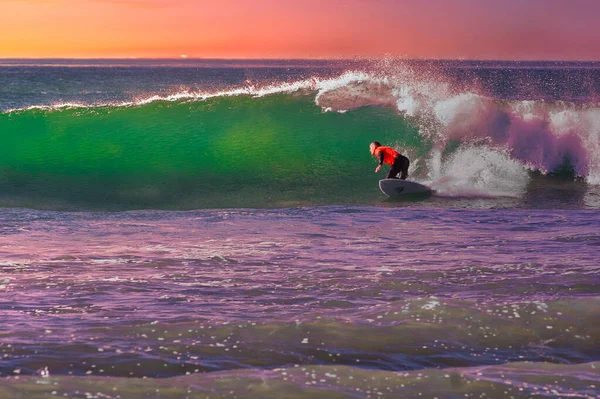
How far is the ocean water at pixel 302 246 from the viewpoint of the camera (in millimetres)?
5410

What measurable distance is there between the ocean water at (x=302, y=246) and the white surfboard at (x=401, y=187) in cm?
31

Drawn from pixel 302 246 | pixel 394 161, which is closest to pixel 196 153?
pixel 394 161

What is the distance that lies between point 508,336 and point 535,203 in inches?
356

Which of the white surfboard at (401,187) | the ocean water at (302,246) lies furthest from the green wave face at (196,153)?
the white surfboard at (401,187)

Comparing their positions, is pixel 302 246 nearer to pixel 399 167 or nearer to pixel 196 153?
pixel 399 167

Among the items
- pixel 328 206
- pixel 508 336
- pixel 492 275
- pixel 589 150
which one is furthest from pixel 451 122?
pixel 508 336

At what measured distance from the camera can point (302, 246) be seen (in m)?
9.72

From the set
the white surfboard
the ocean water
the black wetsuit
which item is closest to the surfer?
the black wetsuit

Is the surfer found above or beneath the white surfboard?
above

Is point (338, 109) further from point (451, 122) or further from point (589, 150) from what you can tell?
point (589, 150)

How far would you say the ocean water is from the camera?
541 cm

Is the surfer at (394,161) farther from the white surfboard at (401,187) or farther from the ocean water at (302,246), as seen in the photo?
the ocean water at (302,246)

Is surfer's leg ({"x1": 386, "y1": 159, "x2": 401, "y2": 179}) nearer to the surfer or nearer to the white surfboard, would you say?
the surfer

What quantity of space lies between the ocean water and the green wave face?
0.22 ft
